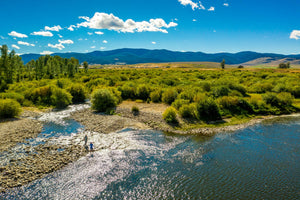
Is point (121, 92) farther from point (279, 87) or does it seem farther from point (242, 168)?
point (279, 87)

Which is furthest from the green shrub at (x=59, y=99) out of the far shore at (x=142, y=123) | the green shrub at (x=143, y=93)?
the green shrub at (x=143, y=93)

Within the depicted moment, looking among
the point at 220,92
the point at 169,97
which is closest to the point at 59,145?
the point at 169,97

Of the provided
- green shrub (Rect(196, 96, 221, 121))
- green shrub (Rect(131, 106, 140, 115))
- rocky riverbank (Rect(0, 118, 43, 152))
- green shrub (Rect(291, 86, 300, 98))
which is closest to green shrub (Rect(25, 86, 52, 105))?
rocky riverbank (Rect(0, 118, 43, 152))

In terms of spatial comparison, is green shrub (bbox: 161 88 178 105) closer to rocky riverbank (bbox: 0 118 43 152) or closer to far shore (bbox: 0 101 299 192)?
far shore (bbox: 0 101 299 192)

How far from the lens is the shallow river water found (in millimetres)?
18438

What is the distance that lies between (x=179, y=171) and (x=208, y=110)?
22.6 m

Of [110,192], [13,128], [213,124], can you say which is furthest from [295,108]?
[13,128]

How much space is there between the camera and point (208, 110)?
41.1 meters

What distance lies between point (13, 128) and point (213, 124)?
1593 inches

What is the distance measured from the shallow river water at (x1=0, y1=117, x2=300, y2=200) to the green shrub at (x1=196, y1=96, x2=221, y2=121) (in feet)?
31.2

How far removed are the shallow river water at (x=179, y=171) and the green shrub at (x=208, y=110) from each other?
951 cm

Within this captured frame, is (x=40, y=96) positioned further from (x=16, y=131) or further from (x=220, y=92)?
(x=220, y=92)

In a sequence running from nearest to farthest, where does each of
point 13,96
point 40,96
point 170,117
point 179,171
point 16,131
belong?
1. point 179,171
2. point 16,131
3. point 170,117
4. point 13,96
5. point 40,96

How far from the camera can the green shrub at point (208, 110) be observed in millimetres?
40750
